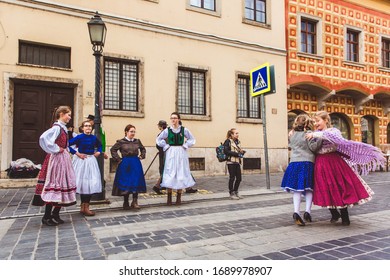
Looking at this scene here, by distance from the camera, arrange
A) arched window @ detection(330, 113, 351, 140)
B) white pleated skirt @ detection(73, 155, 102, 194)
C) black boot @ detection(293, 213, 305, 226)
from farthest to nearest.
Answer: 1. arched window @ detection(330, 113, 351, 140)
2. white pleated skirt @ detection(73, 155, 102, 194)
3. black boot @ detection(293, 213, 305, 226)

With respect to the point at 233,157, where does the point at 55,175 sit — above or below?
below

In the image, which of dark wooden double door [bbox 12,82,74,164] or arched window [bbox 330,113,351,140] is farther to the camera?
→ arched window [bbox 330,113,351,140]

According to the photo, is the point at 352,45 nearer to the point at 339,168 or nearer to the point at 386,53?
the point at 386,53

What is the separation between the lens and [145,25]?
11.5 m

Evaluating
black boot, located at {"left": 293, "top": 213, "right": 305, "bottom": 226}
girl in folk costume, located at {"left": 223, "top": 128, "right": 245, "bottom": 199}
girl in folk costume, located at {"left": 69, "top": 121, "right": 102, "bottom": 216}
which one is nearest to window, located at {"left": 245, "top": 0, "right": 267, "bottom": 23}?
girl in folk costume, located at {"left": 223, "top": 128, "right": 245, "bottom": 199}

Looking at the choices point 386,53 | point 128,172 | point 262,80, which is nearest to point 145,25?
point 262,80

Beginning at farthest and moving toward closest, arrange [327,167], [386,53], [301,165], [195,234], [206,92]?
[386,53] → [206,92] → [301,165] → [327,167] → [195,234]

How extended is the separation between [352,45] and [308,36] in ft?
10.1

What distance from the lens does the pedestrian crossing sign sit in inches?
345

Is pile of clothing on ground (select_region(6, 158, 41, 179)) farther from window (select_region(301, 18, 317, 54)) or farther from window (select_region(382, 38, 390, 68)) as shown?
window (select_region(382, 38, 390, 68))

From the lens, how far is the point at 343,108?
16.9 meters

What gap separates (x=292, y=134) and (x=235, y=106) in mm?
8214

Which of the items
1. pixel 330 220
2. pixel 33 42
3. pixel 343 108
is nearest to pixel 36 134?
pixel 33 42

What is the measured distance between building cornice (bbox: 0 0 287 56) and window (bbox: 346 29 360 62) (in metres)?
4.46
